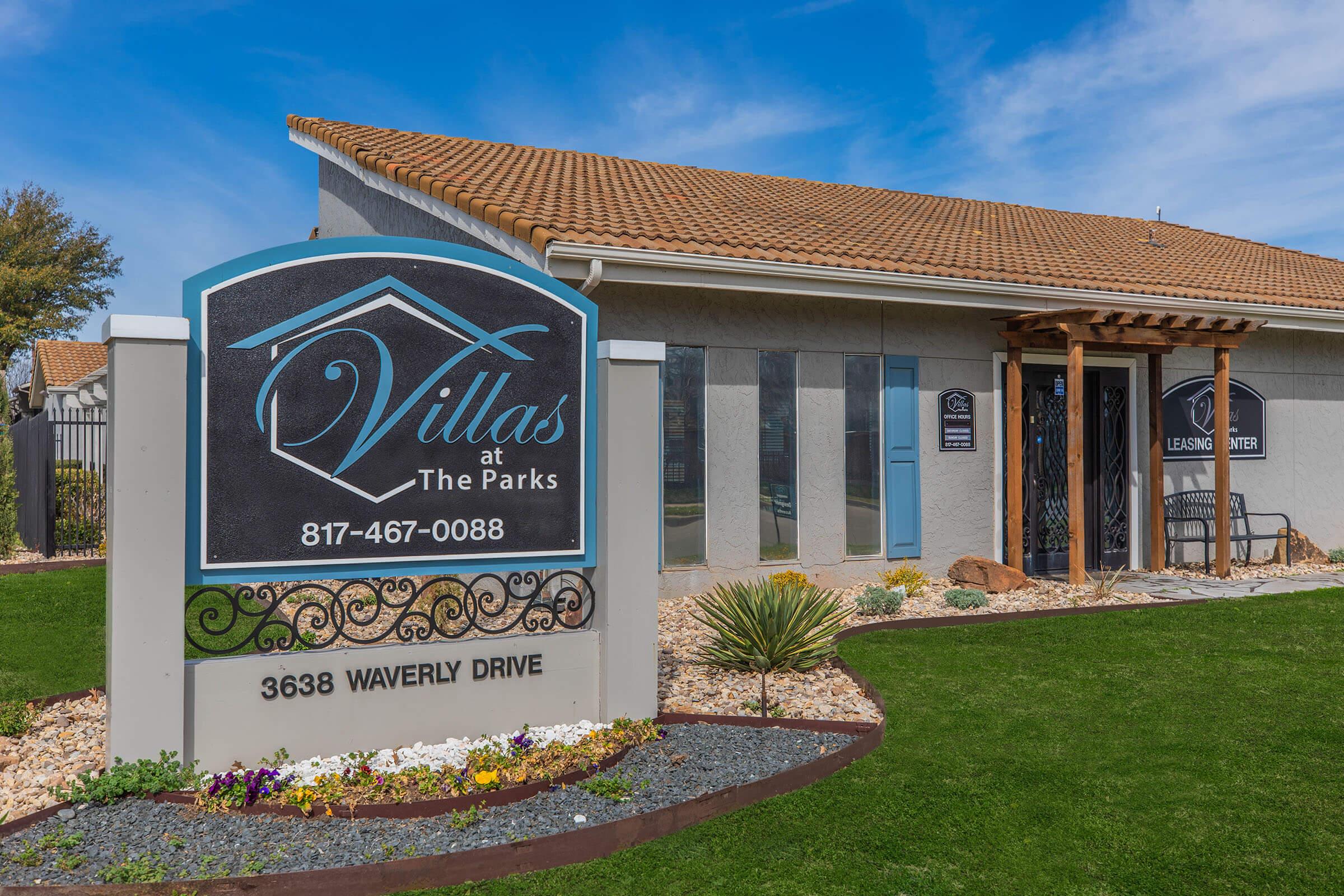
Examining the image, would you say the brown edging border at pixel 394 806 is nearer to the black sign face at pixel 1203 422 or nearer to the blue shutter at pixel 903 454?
the blue shutter at pixel 903 454

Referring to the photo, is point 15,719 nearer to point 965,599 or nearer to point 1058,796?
point 1058,796

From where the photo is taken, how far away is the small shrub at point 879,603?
27.9 feet

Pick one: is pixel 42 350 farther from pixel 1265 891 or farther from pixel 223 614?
pixel 1265 891

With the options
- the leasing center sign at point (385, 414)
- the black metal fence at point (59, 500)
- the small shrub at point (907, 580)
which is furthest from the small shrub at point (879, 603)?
the black metal fence at point (59, 500)

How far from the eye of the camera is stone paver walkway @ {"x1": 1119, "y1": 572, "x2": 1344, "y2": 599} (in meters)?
9.58

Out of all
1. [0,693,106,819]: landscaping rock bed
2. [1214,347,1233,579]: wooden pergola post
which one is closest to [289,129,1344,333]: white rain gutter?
[1214,347,1233,579]: wooden pergola post

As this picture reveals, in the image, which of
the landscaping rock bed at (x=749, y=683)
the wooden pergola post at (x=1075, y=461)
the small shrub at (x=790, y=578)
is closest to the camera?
the landscaping rock bed at (x=749, y=683)

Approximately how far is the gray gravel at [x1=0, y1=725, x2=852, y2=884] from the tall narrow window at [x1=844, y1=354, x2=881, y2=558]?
575 cm

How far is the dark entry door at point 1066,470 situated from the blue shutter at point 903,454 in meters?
1.66

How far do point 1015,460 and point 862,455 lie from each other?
1.84 m

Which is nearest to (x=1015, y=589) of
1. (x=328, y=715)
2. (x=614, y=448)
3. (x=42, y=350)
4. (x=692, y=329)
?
(x=692, y=329)

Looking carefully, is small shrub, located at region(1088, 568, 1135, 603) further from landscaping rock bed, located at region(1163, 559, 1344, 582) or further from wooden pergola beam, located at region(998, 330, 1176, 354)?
wooden pergola beam, located at region(998, 330, 1176, 354)

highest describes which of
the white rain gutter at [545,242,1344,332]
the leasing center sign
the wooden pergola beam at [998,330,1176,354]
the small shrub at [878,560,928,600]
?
the white rain gutter at [545,242,1344,332]

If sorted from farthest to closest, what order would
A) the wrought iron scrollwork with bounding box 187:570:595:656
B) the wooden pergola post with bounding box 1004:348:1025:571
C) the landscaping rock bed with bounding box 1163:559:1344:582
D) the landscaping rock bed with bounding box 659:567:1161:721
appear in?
the landscaping rock bed with bounding box 1163:559:1344:582, the wooden pergola post with bounding box 1004:348:1025:571, the landscaping rock bed with bounding box 659:567:1161:721, the wrought iron scrollwork with bounding box 187:570:595:656
